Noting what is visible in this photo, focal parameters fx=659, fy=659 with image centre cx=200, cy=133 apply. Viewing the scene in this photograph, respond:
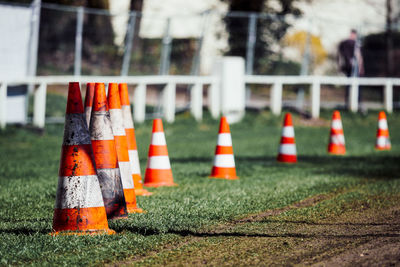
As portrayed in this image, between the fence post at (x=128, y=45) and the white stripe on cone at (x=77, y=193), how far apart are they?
13739mm

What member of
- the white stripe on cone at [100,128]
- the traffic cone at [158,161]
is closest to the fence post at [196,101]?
the traffic cone at [158,161]

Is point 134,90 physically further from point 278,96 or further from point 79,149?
point 79,149

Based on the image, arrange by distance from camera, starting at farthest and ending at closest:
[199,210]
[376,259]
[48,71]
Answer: [48,71] < [199,210] < [376,259]

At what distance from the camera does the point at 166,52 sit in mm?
19844

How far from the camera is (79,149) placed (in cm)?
503

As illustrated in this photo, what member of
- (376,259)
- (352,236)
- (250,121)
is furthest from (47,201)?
(250,121)

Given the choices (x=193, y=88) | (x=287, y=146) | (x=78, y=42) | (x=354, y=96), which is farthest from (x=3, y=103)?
(x=354, y=96)

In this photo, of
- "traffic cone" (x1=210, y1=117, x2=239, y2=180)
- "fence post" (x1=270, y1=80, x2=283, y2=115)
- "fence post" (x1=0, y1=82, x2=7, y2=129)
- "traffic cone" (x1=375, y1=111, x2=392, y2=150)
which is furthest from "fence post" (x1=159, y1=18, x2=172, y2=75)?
"traffic cone" (x1=210, y1=117, x2=239, y2=180)

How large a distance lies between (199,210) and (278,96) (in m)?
13.7

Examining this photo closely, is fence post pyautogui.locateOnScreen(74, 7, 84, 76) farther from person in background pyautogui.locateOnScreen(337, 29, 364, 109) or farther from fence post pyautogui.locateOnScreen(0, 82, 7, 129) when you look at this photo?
person in background pyautogui.locateOnScreen(337, 29, 364, 109)

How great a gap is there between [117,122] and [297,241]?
7.12ft

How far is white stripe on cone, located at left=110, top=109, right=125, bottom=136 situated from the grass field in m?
0.77

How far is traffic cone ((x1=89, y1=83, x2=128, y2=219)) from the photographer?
5.45 m

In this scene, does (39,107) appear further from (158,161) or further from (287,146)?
(158,161)
